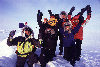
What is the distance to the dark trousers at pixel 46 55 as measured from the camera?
3975mm

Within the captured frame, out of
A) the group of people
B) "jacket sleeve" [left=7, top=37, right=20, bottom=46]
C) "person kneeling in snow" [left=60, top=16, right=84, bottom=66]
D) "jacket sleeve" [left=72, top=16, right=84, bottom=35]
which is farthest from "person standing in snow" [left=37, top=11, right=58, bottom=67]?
"jacket sleeve" [left=7, top=37, right=20, bottom=46]

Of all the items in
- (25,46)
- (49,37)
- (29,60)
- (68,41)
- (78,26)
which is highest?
(78,26)

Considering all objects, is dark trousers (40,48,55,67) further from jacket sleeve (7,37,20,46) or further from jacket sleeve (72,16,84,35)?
jacket sleeve (72,16,84,35)

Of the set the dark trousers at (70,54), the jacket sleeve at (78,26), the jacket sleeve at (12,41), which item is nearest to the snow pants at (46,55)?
the dark trousers at (70,54)

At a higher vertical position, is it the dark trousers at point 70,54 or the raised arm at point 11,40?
the raised arm at point 11,40

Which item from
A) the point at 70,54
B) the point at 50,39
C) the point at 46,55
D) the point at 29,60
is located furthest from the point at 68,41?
the point at 29,60

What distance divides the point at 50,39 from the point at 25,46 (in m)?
1.26

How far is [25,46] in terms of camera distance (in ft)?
12.4

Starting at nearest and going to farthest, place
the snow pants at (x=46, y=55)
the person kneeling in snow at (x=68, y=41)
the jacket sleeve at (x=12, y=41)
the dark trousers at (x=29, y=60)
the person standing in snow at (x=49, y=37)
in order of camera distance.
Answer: the dark trousers at (x=29, y=60)
the jacket sleeve at (x=12, y=41)
the snow pants at (x=46, y=55)
the person standing in snow at (x=49, y=37)
the person kneeling in snow at (x=68, y=41)

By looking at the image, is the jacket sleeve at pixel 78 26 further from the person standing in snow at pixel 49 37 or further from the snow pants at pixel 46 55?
the snow pants at pixel 46 55

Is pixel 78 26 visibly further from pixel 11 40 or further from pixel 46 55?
pixel 11 40

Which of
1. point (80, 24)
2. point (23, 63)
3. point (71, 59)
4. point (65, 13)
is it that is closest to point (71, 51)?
point (71, 59)

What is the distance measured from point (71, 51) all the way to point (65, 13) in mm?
1783

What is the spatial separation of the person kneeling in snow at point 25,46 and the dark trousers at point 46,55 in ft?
0.84
